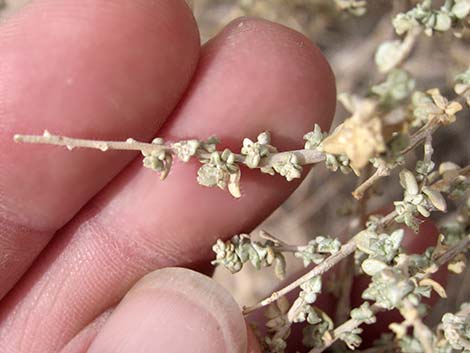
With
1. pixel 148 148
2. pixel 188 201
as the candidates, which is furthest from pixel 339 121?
pixel 148 148

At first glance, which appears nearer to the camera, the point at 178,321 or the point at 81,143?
the point at 81,143

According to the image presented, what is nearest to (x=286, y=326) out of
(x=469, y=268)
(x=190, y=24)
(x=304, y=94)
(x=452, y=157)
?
(x=304, y=94)

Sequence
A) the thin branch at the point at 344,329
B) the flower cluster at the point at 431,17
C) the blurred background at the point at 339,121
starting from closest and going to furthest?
the flower cluster at the point at 431,17 < the thin branch at the point at 344,329 < the blurred background at the point at 339,121

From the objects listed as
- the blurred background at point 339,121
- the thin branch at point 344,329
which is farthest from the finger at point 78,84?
the blurred background at point 339,121

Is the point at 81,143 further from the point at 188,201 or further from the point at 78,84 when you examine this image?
the point at 188,201

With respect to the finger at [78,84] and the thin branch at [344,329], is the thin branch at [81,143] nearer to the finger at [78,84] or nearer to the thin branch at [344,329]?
the finger at [78,84]


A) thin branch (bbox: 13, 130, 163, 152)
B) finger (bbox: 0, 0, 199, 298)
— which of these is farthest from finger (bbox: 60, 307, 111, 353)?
thin branch (bbox: 13, 130, 163, 152)

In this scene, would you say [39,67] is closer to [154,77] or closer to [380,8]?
[154,77]
